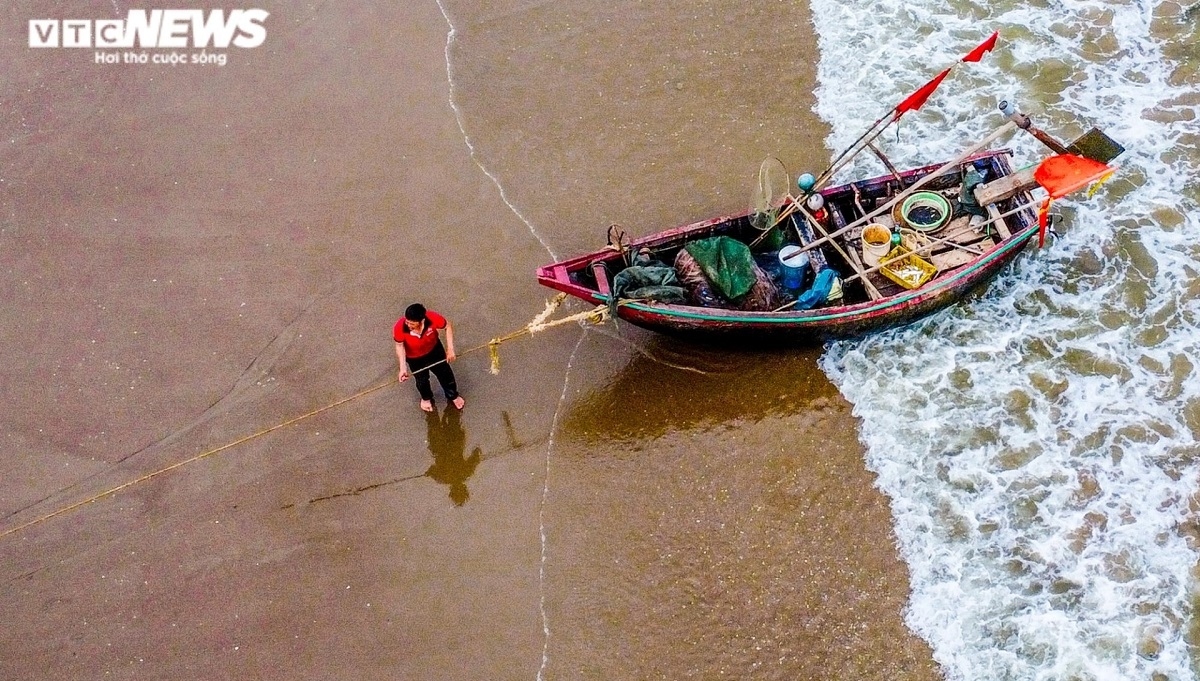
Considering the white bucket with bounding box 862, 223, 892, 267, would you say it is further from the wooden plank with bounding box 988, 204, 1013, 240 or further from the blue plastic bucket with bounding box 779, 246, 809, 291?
the wooden plank with bounding box 988, 204, 1013, 240

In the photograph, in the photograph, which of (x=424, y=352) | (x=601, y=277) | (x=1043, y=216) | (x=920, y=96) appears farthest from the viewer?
(x=920, y=96)

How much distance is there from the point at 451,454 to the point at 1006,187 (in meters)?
6.78

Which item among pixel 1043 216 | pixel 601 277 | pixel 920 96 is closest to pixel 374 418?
pixel 601 277

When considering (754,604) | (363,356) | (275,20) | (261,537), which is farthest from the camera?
(275,20)

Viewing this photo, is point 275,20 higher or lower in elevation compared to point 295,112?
higher

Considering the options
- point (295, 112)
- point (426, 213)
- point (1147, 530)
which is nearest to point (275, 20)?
point (295, 112)

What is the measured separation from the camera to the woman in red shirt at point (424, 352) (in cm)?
780

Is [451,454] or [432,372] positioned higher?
[432,372]

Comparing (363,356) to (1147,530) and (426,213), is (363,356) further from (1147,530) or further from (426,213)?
(1147,530)

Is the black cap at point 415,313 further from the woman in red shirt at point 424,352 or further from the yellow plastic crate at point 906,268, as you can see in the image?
the yellow plastic crate at point 906,268

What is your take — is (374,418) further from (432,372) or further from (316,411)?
(432,372)

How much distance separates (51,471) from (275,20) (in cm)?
710

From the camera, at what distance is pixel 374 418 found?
8.84m

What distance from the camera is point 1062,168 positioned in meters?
8.44
